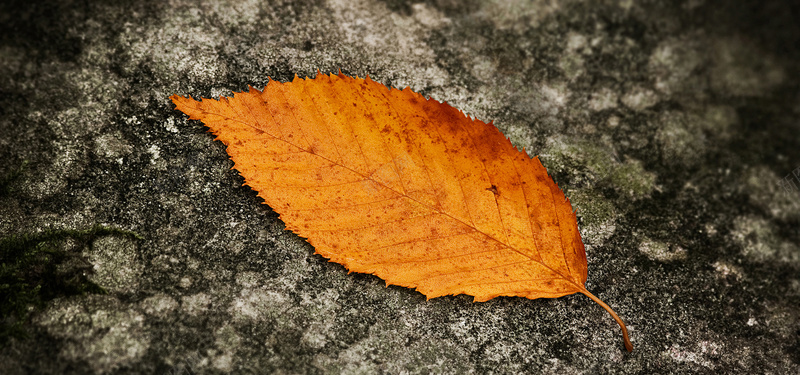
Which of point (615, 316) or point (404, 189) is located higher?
point (404, 189)

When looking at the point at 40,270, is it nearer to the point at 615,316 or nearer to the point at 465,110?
the point at 465,110

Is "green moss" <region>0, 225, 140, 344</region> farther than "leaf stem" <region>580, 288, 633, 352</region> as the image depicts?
No

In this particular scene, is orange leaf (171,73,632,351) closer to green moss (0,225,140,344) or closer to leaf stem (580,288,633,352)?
leaf stem (580,288,633,352)

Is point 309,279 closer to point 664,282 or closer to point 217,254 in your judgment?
point 217,254

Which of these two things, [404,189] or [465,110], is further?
[465,110]

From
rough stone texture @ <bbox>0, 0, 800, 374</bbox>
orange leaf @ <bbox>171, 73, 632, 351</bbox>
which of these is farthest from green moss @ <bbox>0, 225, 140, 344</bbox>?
orange leaf @ <bbox>171, 73, 632, 351</bbox>

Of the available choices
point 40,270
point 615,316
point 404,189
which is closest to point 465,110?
point 404,189
